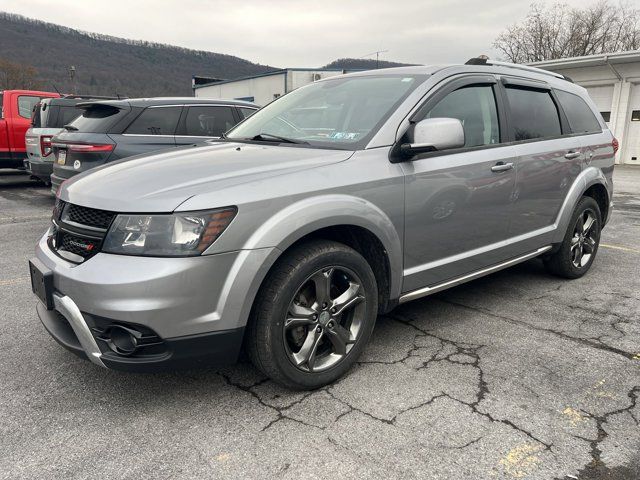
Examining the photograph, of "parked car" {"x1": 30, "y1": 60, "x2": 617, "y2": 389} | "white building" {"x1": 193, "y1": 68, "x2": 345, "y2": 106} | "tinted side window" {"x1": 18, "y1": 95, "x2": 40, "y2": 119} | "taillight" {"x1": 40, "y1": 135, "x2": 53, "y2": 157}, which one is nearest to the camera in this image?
"parked car" {"x1": 30, "y1": 60, "x2": 617, "y2": 389}

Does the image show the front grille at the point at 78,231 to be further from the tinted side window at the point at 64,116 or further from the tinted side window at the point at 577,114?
the tinted side window at the point at 64,116

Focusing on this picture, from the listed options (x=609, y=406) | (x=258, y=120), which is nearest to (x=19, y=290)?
(x=258, y=120)

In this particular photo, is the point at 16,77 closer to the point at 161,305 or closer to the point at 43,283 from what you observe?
the point at 43,283

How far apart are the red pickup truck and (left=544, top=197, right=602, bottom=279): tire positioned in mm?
10457

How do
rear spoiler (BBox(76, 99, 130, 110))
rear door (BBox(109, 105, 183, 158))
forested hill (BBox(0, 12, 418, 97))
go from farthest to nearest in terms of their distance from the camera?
forested hill (BBox(0, 12, 418, 97))
rear spoiler (BBox(76, 99, 130, 110))
rear door (BBox(109, 105, 183, 158))

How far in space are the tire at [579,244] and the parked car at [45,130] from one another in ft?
25.6

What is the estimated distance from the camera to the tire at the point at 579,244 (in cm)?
455

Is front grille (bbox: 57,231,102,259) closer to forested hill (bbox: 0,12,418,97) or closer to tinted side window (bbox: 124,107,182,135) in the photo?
tinted side window (bbox: 124,107,182,135)

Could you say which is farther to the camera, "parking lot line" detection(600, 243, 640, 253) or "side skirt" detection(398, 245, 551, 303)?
"parking lot line" detection(600, 243, 640, 253)

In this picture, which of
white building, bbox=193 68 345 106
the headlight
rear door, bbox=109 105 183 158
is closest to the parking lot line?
the headlight

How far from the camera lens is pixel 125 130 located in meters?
6.67

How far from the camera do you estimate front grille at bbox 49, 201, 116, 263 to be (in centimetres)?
244

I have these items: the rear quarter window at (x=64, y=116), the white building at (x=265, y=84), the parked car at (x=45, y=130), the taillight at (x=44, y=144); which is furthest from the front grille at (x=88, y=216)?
the white building at (x=265, y=84)

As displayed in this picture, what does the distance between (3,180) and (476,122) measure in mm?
12292
